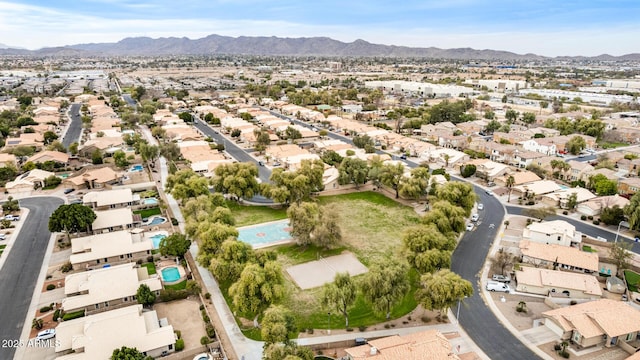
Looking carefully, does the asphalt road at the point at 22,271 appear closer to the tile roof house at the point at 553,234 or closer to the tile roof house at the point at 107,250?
the tile roof house at the point at 107,250

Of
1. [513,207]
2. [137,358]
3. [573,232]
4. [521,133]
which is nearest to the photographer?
[137,358]

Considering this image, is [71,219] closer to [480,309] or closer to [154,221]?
[154,221]

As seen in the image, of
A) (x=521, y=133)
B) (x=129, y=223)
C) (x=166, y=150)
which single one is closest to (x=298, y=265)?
(x=129, y=223)

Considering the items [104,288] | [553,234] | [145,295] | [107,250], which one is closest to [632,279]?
[553,234]

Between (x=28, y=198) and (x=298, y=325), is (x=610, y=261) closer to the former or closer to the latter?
(x=298, y=325)

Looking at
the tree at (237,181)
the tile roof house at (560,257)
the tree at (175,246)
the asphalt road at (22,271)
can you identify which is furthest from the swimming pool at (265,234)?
the tile roof house at (560,257)
